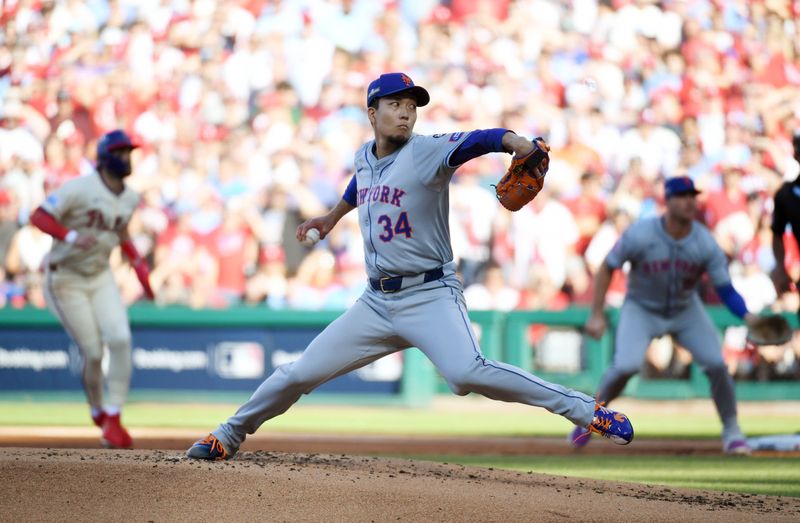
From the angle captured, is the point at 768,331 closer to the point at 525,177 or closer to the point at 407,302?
the point at 407,302

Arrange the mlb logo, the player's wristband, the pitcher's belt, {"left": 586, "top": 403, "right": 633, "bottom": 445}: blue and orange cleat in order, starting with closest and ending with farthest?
{"left": 586, "top": 403, "right": 633, "bottom": 445}: blue and orange cleat, the pitcher's belt, the player's wristband, the mlb logo

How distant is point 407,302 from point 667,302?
3.77m

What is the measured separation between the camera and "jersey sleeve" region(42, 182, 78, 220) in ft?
27.3

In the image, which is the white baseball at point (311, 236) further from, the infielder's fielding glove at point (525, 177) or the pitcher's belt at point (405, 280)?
the infielder's fielding glove at point (525, 177)

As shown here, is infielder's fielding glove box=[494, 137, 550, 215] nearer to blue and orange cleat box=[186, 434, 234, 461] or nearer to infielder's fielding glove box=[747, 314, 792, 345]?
blue and orange cleat box=[186, 434, 234, 461]

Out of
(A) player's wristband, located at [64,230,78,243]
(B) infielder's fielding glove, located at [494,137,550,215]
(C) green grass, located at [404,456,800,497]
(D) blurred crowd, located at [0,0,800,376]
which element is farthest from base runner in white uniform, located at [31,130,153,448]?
(D) blurred crowd, located at [0,0,800,376]

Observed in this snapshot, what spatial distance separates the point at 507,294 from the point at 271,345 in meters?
3.10

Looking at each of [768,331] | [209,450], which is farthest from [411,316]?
[768,331]

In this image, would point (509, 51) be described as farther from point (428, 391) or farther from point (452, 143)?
point (452, 143)

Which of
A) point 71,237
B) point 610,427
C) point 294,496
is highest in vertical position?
point 71,237

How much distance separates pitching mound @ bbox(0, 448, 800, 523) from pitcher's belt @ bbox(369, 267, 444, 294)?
93 centimetres

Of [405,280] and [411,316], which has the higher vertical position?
[405,280]

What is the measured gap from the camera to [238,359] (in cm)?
1364

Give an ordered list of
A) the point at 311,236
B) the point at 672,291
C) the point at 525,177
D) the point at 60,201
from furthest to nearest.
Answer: the point at 672,291
the point at 60,201
the point at 311,236
the point at 525,177
